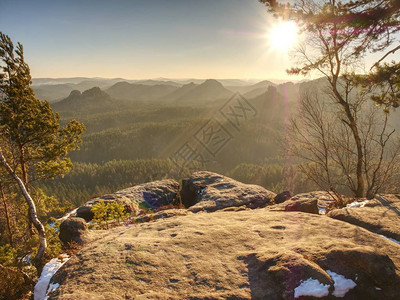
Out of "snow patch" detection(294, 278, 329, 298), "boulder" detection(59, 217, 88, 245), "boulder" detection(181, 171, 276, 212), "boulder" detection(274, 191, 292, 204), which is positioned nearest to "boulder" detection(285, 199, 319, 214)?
"snow patch" detection(294, 278, 329, 298)

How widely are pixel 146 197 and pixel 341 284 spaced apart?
21729 millimetres

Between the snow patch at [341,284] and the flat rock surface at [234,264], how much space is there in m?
0.08

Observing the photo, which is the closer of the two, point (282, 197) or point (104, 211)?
point (104, 211)

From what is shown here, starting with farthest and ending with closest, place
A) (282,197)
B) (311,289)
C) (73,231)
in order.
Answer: (282,197) → (73,231) → (311,289)

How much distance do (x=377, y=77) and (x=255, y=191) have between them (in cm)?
1197

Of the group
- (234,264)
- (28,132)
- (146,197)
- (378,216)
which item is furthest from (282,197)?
(28,132)

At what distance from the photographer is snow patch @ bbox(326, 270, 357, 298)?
15.9 ft

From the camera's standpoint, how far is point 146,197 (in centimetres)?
2445

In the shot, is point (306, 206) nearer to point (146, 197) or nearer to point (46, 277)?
point (46, 277)

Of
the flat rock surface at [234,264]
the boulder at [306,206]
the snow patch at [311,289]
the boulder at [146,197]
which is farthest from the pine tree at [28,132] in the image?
the boulder at [306,206]

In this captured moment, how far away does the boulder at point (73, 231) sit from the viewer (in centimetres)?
1001

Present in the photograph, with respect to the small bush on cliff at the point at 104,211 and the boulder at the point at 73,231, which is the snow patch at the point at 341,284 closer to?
the boulder at the point at 73,231

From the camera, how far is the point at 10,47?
1005 centimetres

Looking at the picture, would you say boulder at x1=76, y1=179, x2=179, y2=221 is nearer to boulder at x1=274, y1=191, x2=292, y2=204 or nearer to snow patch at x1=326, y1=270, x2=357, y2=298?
boulder at x1=274, y1=191, x2=292, y2=204
